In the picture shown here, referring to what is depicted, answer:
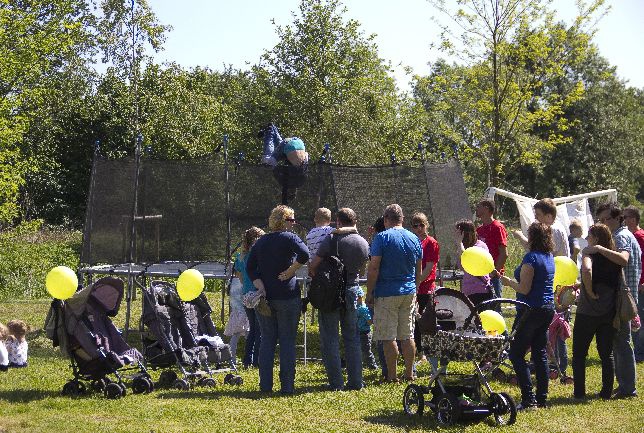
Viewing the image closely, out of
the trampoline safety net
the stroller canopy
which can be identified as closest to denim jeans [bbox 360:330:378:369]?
the trampoline safety net

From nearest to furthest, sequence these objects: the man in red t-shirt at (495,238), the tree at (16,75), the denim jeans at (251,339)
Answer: the man in red t-shirt at (495,238) → the denim jeans at (251,339) → the tree at (16,75)

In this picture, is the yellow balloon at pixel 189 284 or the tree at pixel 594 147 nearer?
the yellow balloon at pixel 189 284

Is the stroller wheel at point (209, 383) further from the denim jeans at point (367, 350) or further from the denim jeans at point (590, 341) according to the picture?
the denim jeans at point (590, 341)

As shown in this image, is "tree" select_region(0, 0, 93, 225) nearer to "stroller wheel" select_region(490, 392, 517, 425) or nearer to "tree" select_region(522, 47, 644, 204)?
"stroller wheel" select_region(490, 392, 517, 425)

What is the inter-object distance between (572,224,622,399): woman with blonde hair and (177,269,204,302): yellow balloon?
11.9ft

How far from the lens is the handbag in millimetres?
8383

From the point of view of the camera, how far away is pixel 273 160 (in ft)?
41.2

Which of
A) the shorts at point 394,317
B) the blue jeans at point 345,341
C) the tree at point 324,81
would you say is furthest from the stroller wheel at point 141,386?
the tree at point 324,81

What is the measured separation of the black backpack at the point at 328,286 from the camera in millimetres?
8719

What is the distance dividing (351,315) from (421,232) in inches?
53.6

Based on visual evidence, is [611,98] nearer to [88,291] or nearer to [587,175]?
[587,175]

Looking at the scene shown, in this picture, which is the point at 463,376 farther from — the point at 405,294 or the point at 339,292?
the point at 339,292

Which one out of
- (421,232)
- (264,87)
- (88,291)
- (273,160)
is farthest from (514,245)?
(88,291)

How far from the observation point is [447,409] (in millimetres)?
7426
